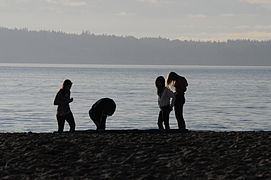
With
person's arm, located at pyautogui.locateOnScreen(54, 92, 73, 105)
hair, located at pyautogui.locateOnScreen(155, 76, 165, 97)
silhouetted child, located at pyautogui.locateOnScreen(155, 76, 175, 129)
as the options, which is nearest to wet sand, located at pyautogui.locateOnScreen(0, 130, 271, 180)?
person's arm, located at pyautogui.locateOnScreen(54, 92, 73, 105)

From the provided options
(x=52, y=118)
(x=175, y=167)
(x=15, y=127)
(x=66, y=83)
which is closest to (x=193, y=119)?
(x=52, y=118)

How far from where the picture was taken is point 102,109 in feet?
53.5

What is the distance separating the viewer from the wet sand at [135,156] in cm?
1059

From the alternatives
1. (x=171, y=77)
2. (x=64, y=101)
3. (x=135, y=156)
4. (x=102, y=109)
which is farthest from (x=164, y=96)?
(x=135, y=156)

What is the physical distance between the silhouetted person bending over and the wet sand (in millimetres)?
1370

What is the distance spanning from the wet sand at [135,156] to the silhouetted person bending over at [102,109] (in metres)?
1.37

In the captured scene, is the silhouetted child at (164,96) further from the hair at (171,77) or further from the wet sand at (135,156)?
the wet sand at (135,156)

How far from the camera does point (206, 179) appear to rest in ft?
33.3

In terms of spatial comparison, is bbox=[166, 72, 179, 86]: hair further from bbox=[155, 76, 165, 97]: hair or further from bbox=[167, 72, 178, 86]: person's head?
bbox=[155, 76, 165, 97]: hair

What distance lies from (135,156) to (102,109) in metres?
4.56

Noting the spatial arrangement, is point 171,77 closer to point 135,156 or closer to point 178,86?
point 178,86

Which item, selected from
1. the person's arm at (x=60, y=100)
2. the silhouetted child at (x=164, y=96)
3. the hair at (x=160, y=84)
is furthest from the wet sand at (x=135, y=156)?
the hair at (x=160, y=84)

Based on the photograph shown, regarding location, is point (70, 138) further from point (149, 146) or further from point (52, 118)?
point (52, 118)

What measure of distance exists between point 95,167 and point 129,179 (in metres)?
1.01
